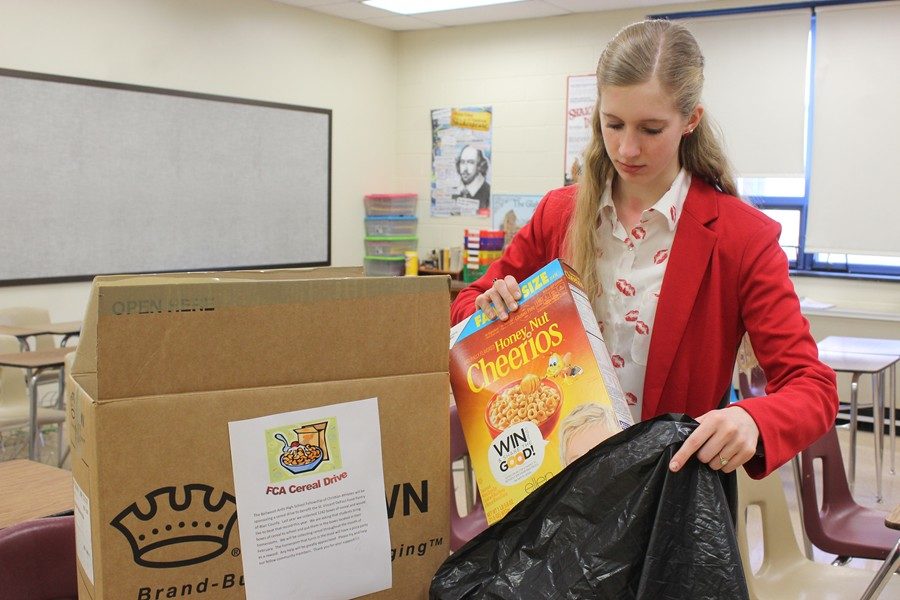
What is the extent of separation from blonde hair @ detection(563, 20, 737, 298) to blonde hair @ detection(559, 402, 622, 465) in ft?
1.49

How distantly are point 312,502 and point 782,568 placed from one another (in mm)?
1782

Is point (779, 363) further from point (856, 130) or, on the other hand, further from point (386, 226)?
point (386, 226)

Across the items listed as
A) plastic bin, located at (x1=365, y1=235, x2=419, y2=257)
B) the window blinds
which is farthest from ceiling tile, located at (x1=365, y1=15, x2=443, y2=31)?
the window blinds

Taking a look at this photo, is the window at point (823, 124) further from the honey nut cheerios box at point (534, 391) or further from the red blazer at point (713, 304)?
the honey nut cheerios box at point (534, 391)

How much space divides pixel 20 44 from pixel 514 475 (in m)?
4.68

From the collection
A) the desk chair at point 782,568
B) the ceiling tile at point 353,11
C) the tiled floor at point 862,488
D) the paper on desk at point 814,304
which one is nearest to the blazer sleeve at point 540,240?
the desk chair at point 782,568

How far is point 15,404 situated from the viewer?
4266 mm

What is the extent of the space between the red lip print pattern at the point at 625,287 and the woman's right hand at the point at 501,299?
0.32 m

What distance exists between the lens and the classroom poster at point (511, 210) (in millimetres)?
6648

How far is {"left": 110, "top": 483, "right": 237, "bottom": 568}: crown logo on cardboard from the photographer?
80 centimetres

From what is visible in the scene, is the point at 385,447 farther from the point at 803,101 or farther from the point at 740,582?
the point at 803,101

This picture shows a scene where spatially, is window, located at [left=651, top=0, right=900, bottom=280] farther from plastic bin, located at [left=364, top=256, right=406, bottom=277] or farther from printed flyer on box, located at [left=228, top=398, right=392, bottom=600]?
printed flyer on box, located at [left=228, top=398, right=392, bottom=600]

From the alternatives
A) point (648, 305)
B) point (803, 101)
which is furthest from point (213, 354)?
point (803, 101)

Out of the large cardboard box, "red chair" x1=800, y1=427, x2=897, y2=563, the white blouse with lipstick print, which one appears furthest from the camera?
"red chair" x1=800, y1=427, x2=897, y2=563
